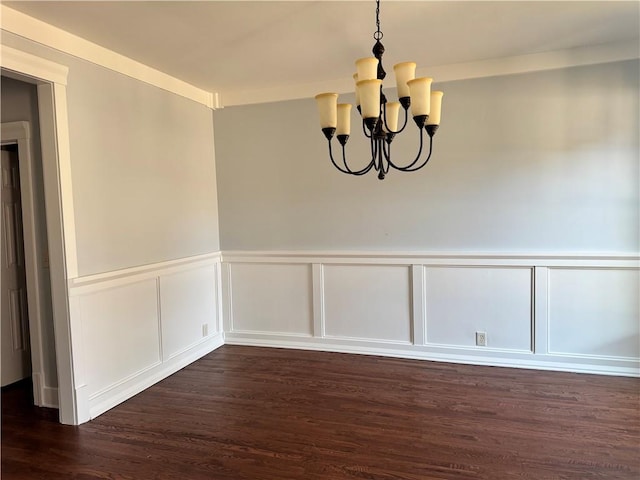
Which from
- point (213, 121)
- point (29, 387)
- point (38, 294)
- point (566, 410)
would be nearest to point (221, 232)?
point (213, 121)

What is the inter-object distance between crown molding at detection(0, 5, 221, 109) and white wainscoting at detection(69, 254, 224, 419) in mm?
1494

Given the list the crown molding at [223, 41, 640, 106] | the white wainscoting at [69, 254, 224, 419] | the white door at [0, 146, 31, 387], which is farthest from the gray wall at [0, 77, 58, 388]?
the crown molding at [223, 41, 640, 106]

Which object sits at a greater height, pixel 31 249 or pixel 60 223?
pixel 60 223

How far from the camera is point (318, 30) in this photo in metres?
2.92

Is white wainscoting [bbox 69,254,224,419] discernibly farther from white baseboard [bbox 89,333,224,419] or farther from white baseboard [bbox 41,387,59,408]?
white baseboard [bbox 41,387,59,408]

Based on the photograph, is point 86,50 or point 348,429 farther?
point 86,50

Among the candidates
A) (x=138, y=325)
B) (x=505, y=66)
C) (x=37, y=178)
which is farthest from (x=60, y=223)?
(x=505, y=66)

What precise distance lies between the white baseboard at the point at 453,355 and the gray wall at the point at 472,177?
2.95 feet

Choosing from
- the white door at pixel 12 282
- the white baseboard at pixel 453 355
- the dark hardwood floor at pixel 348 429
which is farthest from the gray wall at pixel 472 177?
the white door at pixel 12 282

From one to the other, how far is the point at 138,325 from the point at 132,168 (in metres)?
1.23

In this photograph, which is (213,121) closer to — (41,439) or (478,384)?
(41,439)

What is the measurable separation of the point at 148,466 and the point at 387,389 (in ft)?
5.67

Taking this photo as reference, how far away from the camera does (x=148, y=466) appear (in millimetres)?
2432

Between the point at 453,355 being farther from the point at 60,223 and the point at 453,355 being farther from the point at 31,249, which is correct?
the point at 31,249
